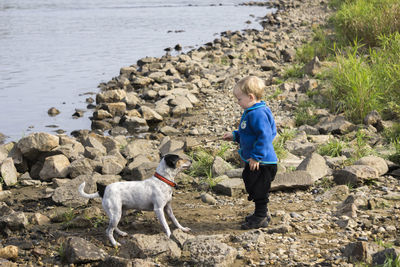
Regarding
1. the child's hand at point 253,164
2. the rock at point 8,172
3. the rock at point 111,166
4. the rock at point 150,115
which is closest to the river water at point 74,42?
the rock at point 150,115

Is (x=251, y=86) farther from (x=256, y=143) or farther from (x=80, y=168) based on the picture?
(x=80, y=168)

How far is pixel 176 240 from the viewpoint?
4.10 meters

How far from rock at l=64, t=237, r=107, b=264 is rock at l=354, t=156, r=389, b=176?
3305mm

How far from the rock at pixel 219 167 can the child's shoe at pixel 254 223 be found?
67.1 inches

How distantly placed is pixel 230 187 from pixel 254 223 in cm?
113

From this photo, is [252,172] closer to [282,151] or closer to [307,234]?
[307,234]

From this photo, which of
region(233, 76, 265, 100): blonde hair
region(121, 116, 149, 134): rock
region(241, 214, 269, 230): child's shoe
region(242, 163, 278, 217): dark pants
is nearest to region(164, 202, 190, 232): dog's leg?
region(241, 214, 269, 230): child's shoe

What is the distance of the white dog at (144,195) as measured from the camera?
4.27 meters

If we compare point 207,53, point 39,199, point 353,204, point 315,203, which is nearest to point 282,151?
point 315,203

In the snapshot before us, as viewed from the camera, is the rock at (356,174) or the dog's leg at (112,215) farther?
the rock at (356,174)

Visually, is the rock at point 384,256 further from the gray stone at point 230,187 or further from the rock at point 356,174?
the gray stone at point 230,187

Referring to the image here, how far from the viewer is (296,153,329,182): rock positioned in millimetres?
5652

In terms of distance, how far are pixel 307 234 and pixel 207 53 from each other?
13558 mm

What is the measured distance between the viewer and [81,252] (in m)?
3.84
